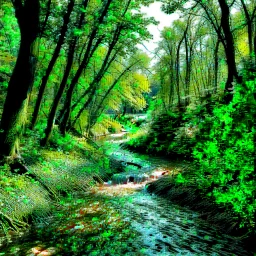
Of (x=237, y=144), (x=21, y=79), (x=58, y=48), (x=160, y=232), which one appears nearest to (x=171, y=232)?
(x=160, y=232)

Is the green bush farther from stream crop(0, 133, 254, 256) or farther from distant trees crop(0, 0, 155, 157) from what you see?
distant trees crop(0, 0, 155, 157)

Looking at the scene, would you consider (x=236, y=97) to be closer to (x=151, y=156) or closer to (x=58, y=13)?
(x=58, y=13)

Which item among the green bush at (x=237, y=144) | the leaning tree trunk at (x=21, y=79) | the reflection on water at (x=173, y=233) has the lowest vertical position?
the reflection on water at (x=173, y=233)

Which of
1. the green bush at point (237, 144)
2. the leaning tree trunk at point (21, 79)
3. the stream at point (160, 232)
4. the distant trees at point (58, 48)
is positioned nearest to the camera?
the green bush at point (237, 144)

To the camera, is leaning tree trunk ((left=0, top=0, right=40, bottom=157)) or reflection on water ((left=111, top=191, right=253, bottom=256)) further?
leaning tree trunk ((left=0, top=0, right=40, bottom=157))

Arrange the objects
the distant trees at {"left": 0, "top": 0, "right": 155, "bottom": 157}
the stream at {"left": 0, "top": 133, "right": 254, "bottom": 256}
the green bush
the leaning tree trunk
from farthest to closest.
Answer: the distant trees at {"left": 0, "top": 0, "right": 155, "bottom": 157} → the leaning tree trunk → the stream at {"left": 0, "top": 133, "right": 254, "bottom": 256} → the green bush

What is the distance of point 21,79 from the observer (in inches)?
323

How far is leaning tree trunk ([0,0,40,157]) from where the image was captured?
791 centimetres

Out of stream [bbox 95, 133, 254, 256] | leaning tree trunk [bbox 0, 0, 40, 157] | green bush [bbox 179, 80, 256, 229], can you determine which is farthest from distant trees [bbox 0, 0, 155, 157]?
green bush [bbox 179, 80, 256, 229]

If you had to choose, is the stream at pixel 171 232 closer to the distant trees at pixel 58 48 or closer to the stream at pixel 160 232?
the stream at pixel 160 232

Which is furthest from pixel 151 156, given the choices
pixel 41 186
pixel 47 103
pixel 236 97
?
pixel 236 97

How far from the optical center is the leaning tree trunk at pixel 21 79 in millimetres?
7914

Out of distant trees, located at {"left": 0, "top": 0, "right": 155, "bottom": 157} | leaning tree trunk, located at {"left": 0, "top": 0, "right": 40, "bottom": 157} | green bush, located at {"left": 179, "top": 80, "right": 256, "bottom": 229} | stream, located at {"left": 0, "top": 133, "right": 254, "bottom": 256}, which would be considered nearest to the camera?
green bush, located at {"left": 179, "top": 80, "right": 256, "bottom": 229}

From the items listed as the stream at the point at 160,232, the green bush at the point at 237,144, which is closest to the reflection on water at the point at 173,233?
the stream at the point at 160,232
